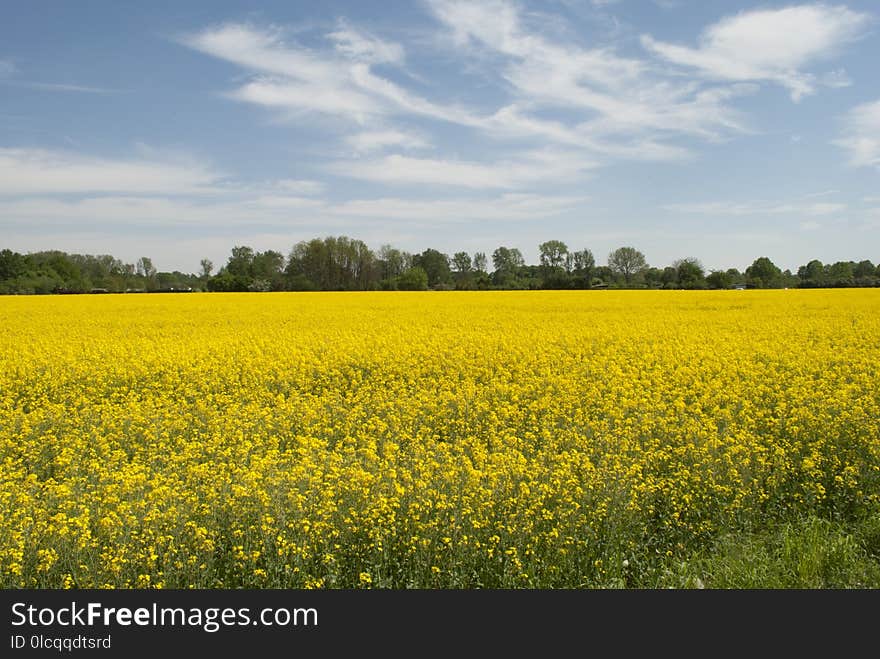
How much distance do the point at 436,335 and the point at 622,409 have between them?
27.2 ft

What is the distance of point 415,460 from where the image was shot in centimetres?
619

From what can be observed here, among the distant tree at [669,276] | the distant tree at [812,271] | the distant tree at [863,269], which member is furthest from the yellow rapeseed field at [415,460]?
the distant tree at [812,271]

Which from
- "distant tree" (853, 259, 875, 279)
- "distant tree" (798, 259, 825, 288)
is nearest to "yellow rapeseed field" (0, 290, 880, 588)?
"distant tree" (853, 259, 875, 279)

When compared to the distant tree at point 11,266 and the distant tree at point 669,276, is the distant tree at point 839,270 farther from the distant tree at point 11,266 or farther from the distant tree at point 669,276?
the distant tree at point 11,266

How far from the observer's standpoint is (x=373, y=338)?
1565cm

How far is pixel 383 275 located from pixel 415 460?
3200 inches

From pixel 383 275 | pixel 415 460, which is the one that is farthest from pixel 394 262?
pixel 415 460

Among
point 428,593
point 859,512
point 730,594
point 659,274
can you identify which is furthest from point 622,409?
point 659,274

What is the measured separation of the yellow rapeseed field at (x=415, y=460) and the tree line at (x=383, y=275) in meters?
54.0

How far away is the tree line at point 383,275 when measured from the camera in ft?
213

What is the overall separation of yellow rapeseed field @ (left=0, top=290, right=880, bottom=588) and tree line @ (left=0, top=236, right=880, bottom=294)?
54009mm

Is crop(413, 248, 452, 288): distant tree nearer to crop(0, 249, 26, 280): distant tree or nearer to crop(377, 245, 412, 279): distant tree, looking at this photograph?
crop(377, 245, 412, 279): distant tree

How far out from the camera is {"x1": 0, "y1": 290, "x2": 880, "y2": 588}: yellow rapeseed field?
462 cm

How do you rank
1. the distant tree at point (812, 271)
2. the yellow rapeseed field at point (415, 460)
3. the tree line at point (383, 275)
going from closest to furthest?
the yellow rapeseed field at point (415, 460)
the tree line at point (383, 275)
the distant tree at point (812, 271)
